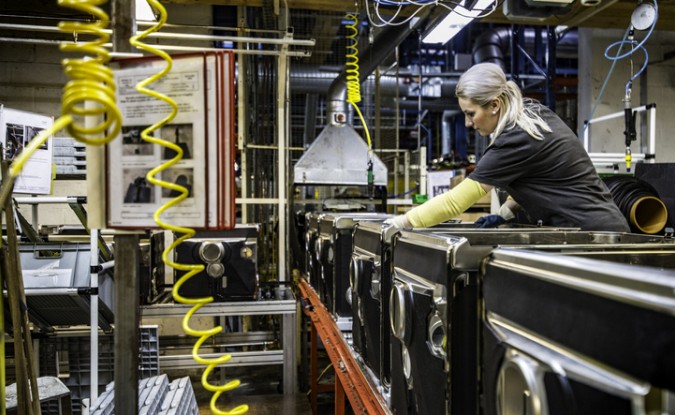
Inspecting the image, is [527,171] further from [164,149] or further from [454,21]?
[454,21]

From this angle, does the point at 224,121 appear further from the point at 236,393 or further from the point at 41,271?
the point at 236,393

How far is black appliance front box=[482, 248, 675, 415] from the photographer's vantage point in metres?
0.52

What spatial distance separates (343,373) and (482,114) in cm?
113

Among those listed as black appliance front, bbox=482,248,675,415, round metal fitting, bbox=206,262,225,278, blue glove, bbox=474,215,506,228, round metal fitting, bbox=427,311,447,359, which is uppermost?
blue glove, bbox=474,215,506,228

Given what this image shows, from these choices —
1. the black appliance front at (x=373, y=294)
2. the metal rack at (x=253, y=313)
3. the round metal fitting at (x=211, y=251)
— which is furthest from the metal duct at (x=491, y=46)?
the black appliance front at (x=373, y=294)

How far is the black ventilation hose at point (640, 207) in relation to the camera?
111 inches

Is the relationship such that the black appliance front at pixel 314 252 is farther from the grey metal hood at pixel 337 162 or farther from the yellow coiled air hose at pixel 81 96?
the yellow coiled air hose at pixel 81 96

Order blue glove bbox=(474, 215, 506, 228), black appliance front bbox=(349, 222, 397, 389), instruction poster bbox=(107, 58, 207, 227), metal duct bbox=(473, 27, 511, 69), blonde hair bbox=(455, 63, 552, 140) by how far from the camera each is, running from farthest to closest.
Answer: metal duct bbox=(473, 27, 511, 69)
blue glove bbox=(474, 215, 506, 228)
blonde hair bbox=(455, 63, 552, 140)
black appliance front bbox=(349, 222, 397, 389)
instruction poster bbox=(107, 58, 207, 227)

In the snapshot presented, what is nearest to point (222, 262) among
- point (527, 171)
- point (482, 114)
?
point (482, 114)

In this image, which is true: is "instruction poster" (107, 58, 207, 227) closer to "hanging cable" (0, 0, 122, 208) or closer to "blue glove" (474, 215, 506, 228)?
"hanging cable" (0, 0, 122, 208)

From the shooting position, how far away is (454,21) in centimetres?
327

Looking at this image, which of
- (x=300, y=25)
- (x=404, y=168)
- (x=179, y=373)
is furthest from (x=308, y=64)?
(x=179, y=373)

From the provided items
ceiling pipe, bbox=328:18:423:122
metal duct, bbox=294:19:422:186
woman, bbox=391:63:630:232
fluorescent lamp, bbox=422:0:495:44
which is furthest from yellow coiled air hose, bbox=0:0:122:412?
ceiling pipe, bbox=328:18:423:122

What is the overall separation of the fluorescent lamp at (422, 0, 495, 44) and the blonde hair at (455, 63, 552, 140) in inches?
41.5
